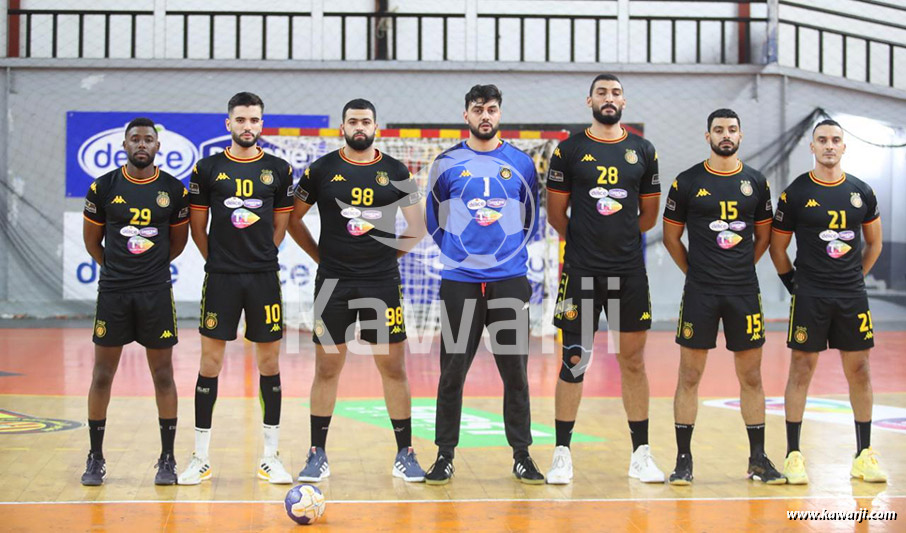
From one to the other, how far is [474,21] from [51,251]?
8143 mm

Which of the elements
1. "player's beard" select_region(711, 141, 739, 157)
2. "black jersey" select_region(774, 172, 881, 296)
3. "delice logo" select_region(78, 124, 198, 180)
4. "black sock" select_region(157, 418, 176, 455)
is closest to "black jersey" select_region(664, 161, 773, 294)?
"player's beard" select_region(711, 141, 739, 157)

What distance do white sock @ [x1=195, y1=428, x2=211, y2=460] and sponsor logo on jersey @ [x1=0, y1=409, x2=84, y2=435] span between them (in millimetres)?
1836

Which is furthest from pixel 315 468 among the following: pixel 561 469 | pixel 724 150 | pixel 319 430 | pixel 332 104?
pixel 332 104

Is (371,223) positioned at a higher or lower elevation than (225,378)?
higher

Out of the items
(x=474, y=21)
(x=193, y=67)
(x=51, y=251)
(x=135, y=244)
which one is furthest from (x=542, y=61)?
(x=135, y=244)

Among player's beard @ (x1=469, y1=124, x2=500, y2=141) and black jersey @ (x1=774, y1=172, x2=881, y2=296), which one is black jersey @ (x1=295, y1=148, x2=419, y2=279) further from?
black jersey @ (x1=774, y1=172, x2=881, y2=296)

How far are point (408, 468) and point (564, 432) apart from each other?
914mm

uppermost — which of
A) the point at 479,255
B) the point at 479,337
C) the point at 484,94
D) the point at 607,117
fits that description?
the point at 484,94

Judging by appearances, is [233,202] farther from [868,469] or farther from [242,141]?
[868,469]

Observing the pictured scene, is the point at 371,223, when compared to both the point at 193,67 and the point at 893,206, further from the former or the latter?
the point at 893,206

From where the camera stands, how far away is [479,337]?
5.79 metres

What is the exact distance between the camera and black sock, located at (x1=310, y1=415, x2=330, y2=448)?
5.79 meters

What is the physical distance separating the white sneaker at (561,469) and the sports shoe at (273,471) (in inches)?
57.1

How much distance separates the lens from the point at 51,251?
16922 mm
